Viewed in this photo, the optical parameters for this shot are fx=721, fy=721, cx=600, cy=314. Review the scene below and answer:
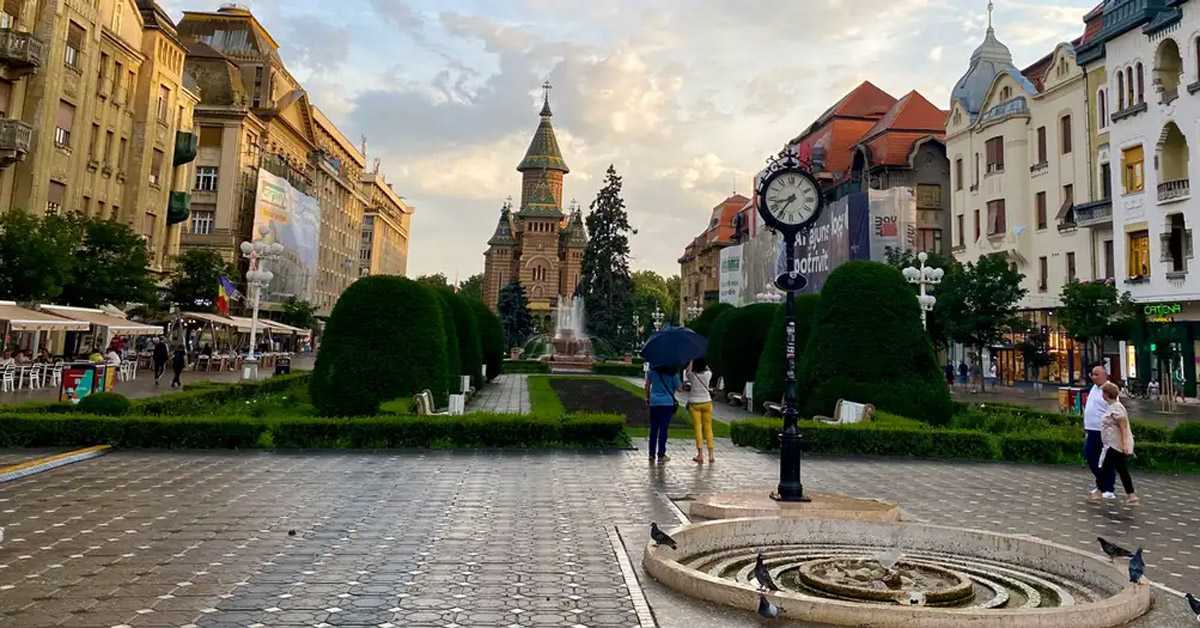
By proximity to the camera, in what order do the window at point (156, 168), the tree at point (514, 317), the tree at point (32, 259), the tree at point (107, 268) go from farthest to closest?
the tree at point (514, 317), the window at point (156, 168), the tree at point (107, 268), the tree at point (32, 259)

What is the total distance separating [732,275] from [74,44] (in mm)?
46560

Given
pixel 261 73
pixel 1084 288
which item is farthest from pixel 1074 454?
pixel 261 73

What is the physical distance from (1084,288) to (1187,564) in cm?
2680

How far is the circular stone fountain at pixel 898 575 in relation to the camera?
4.60 metres

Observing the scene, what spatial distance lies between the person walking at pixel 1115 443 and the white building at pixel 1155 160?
79.9ft

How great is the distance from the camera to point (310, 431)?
13.4 m

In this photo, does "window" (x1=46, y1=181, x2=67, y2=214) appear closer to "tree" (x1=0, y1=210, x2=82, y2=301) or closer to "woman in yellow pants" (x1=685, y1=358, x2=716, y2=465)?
"tree" (x1=0, y1=210, x2=82, y2=301)

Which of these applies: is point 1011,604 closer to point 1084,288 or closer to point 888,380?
point 888,380

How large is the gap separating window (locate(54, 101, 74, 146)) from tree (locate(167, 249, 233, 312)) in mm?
8726

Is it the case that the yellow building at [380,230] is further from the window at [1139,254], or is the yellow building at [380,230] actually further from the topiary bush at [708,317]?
the window at [1139,254]

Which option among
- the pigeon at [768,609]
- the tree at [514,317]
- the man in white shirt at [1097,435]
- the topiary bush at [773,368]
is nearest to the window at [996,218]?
the topiary bush at [773,368]

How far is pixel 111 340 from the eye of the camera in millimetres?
34375

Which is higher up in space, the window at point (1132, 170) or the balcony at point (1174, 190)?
the window at point (1132, 170)

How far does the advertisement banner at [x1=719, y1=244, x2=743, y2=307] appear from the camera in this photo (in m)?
59.4
